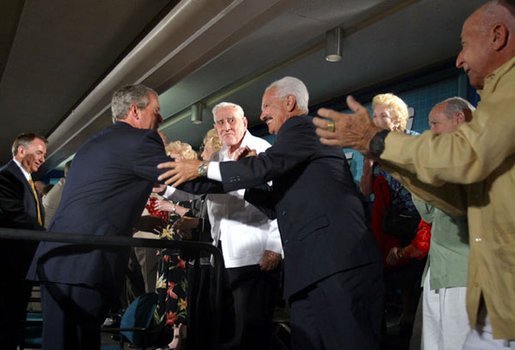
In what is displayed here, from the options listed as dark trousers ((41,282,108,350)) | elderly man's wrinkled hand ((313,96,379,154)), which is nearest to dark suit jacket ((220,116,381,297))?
dark trousers ((41,282,108,350))

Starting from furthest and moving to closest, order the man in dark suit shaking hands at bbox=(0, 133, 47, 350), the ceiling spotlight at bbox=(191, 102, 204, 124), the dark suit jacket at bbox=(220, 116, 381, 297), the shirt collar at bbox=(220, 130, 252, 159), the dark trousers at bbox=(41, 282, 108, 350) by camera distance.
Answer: the ceiling spotlight at bbox=(191, 102, 204, 124), the shirt collar at bbox=(220, 130, 252, 159), the man in dark suit shaking hands at bbox=(0, 133, 47, 350), the dark suit jacket at bbox=(220, 116, 381, 297), the dark trousers at bbox=(41, 282, 108, 350)

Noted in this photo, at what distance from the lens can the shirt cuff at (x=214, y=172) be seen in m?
2.15

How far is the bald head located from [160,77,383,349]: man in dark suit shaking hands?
92cm

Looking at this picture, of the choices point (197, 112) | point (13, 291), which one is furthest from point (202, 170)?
point (197, 112)

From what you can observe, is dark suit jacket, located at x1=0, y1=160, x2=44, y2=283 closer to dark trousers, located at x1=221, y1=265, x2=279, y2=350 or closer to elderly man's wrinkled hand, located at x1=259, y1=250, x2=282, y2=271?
dark trousers, located at x1=221, y1=265, x2=279, y2=350

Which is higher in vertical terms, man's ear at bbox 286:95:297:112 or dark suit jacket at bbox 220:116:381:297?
man's ear at bbox 286:95:297:112

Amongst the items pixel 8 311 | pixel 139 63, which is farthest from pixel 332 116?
pixel 139 63

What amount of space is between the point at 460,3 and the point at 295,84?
1.99 meters

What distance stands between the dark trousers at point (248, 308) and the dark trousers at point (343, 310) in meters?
0.57

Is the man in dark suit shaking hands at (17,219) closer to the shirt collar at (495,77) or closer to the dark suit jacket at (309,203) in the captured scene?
the dark suit jacket at (309,203)

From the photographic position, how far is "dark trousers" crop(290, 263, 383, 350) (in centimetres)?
205

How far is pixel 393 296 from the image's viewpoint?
415 centimetres

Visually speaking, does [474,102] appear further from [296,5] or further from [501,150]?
[501,150]

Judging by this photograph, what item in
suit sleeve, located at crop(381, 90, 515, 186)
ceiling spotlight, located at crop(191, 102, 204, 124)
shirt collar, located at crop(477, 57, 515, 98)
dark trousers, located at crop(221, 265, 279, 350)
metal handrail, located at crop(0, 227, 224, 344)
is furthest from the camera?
ceiling spotlight, located at crop(191, 102, 204, 124)
